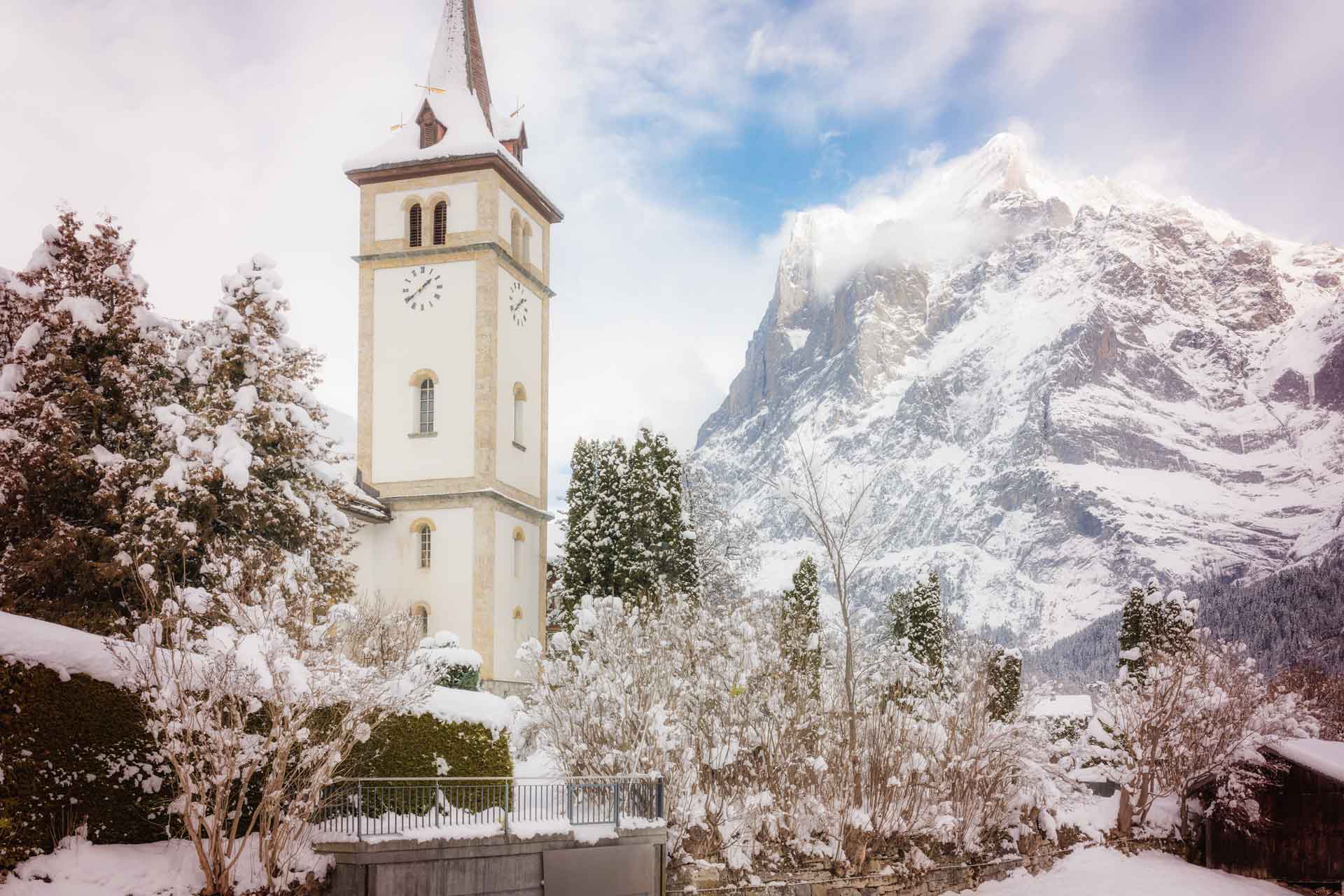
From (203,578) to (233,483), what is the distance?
1.80 meters

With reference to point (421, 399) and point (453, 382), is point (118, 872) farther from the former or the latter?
point (421, 399)

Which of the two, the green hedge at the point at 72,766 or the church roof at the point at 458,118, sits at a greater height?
the church roof at the point at 458,118

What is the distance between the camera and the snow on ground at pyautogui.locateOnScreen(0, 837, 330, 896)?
13594 millimetres

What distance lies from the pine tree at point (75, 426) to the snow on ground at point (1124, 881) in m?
19.8

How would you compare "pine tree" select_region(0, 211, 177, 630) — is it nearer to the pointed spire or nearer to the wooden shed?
the pointed spire

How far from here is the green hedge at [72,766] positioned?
45.2 feet

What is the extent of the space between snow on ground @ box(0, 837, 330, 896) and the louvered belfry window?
1052 inches


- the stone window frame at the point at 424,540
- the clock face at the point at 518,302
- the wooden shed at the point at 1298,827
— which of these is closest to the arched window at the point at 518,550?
the stone window frame at the point at 424,540

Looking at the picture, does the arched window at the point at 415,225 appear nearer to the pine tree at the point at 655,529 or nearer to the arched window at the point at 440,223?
the arched window at the point at 440,223

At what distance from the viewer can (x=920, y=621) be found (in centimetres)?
6175

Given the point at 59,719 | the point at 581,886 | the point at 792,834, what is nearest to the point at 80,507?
the point at 59,719

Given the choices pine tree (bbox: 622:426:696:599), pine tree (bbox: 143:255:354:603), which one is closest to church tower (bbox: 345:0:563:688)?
pine tree (bbox: 622:426:696:599)

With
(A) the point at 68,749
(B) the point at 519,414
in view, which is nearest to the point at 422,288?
(B) the point at 519,414

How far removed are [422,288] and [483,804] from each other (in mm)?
23987
